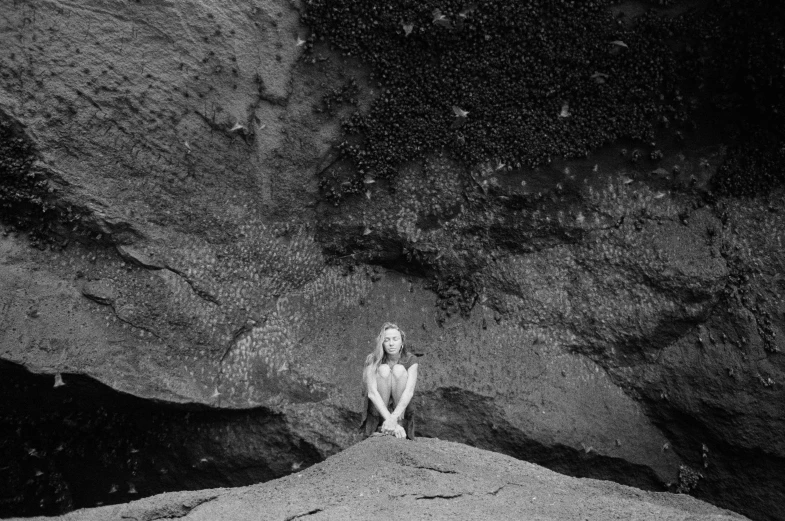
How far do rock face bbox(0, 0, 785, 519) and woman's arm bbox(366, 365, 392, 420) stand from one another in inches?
86.8

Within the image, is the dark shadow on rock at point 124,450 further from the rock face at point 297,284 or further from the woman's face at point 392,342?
the woman's face at point 392,342

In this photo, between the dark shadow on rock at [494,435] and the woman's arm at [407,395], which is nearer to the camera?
the woman's arm at [407,395]

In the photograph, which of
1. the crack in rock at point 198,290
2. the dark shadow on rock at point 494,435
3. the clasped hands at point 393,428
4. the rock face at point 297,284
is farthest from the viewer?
the dark shadow on rock at point 494,435

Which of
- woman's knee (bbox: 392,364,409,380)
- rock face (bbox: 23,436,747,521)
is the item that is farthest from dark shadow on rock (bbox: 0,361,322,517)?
rock face (bbox: 23,436,747,521)

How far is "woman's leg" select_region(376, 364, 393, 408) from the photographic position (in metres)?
7.61

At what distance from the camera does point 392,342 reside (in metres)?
7.68

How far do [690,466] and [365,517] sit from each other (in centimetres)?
553

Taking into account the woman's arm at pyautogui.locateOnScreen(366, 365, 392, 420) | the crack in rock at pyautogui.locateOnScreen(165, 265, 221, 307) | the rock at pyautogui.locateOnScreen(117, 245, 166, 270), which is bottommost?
the crack in rock at pyautogui.locateOnScreen(165, 265, 221, 307)

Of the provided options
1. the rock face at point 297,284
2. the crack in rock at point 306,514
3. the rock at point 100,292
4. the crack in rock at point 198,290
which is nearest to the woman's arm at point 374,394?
the crack in rock at point 306,514

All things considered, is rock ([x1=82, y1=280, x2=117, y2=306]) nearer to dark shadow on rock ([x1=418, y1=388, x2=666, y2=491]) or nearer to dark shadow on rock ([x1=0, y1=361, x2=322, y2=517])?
dark shadow on rock ([x1=0, y1=361, x2=322, y2=517])

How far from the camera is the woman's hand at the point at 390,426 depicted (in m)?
7.36

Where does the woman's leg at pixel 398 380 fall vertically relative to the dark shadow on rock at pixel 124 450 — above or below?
above

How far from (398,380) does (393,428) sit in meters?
0.44

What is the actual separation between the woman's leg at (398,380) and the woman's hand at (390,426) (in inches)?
9.8
